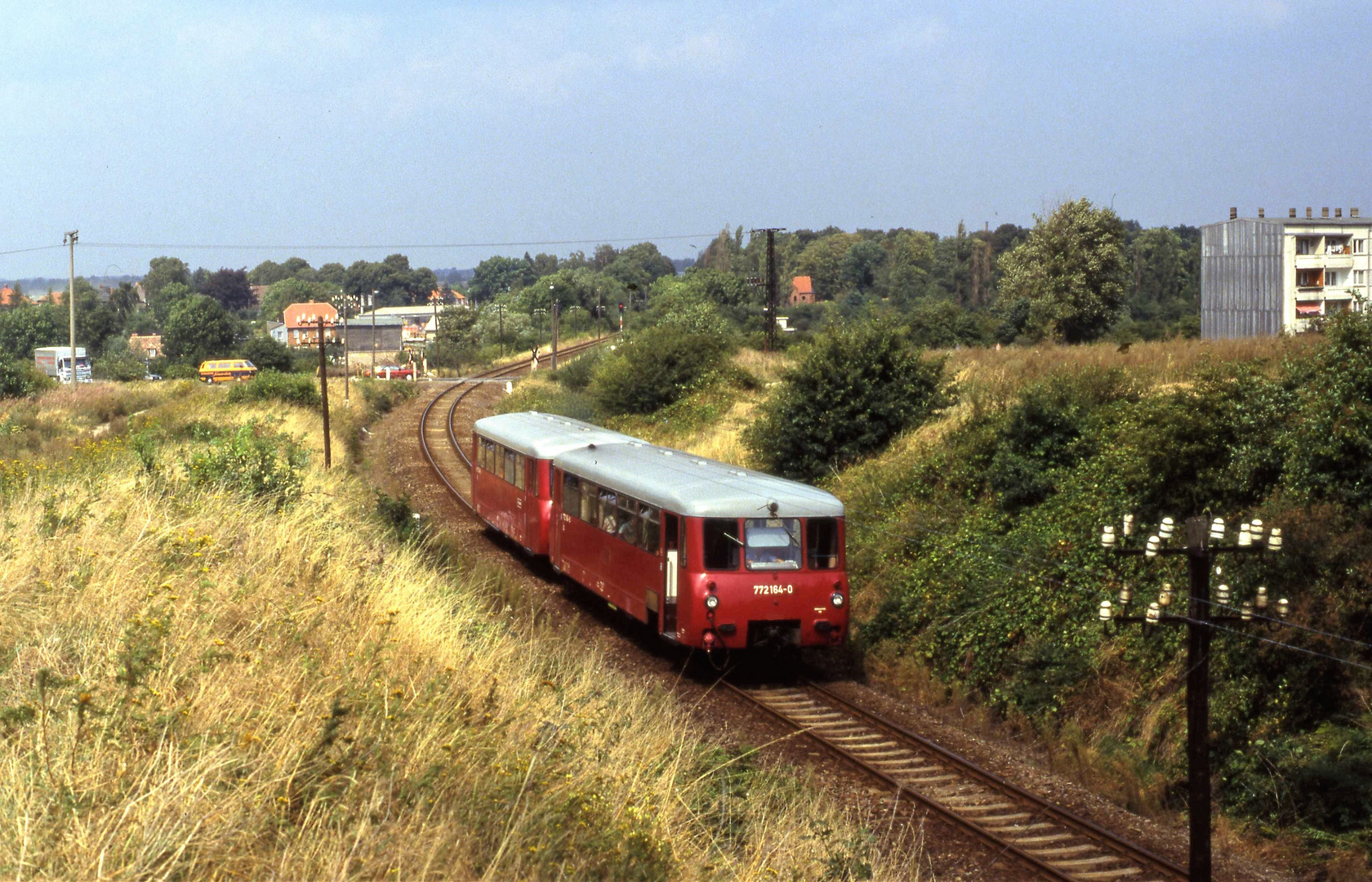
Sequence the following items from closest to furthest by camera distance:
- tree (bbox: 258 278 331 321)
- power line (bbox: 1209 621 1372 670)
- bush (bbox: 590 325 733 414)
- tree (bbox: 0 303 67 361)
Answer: power line (bbox: 1209 621 1372 670) < bush (bbox: 590 325 733 414) < tree (bbox: 0 303 67 361) < tree (bbox: 258 278 331 321)

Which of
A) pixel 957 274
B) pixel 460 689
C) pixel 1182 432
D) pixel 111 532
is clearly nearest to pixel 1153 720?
pixel 1182 432

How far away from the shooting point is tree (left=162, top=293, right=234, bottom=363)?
283 ft

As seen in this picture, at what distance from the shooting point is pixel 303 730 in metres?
5.99

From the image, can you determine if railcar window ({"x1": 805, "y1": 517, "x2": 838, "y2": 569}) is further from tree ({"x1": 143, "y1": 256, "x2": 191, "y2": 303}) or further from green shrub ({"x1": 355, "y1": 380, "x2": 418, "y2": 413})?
tree ({"x1": 143, "y1": 256, "x2": 191, "y2": 303})

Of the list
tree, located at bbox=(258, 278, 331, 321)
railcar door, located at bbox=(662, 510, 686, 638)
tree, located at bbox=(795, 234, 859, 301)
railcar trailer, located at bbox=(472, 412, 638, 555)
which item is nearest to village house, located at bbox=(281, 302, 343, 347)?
tree, located at bbox=(258, 278, 331, 321)

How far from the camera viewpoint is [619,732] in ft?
29.9

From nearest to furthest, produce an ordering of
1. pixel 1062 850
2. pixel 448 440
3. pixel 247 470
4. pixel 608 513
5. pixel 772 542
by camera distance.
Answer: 1. pixel 1062 850
2. pixel 772 542
3. pixel 247 470
4. pixel 608 513
5. pixel 448 440

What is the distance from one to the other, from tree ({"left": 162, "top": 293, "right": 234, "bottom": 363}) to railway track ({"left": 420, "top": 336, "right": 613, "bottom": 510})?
1200 inches

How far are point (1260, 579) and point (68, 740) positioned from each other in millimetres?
12463

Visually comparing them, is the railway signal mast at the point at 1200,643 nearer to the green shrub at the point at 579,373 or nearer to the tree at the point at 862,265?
the green shrub at the point at 579,373

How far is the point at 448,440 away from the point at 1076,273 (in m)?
30.5

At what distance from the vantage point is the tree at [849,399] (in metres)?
25.5

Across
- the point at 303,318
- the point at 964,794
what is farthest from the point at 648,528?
the point at 303,318

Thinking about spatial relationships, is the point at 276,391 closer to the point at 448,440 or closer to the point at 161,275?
the point at 448,440
